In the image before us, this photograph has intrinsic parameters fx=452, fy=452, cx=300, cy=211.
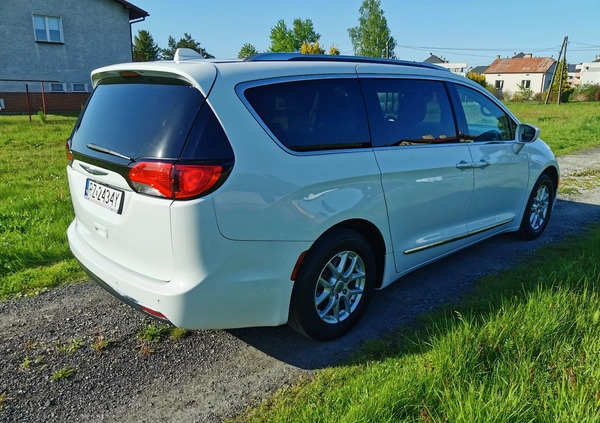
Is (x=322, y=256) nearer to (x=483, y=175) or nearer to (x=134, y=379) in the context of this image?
(x=134, y=379)

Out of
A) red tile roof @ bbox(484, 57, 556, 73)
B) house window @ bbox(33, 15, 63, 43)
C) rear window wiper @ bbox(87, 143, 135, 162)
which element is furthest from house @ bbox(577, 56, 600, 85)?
rear window wiper @ bbox(87, 143, 135, 162)

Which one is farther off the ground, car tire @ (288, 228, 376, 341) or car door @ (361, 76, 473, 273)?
Result: car door @ (361, 76, 473, 273)

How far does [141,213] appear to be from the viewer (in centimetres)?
250

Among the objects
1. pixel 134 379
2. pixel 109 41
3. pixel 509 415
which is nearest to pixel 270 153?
pixel 134 379

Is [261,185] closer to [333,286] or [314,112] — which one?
[314,112]

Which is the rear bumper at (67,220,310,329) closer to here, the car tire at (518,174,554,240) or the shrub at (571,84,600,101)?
the car tire at (518,174,554,240)

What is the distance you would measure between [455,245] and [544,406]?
1.98 metres

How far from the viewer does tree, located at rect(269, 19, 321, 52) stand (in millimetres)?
63969

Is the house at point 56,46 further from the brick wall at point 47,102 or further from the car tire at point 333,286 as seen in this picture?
the car tire at point 333,286

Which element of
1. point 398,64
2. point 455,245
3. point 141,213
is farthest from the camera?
point 455,245

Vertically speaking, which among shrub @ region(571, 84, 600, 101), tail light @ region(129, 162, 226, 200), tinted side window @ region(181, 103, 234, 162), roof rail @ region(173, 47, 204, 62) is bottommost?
tail light @ region(129, 162, 226, 200)

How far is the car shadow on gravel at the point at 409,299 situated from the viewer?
310 cm

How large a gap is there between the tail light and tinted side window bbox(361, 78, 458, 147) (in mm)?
1382

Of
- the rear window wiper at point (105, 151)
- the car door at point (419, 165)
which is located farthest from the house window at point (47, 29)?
the car door at point (419, 165)
